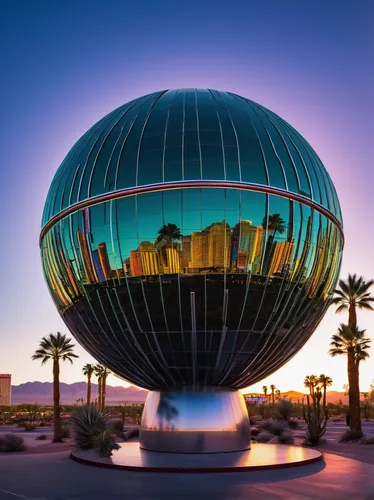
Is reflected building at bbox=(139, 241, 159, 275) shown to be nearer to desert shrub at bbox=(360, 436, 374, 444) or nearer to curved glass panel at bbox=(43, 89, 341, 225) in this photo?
curved glass panel at bbox=(43, 89, 341, 225)

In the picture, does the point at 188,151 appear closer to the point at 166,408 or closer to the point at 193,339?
the point at 193,339

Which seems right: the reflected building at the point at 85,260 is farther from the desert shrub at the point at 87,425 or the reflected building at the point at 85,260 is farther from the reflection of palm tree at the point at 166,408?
the desert shrub at the point at 87,425

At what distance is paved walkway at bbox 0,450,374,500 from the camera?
13.0 metres

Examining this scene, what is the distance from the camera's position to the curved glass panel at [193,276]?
57.8ft

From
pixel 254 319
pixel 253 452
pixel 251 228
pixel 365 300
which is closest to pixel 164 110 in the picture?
pixel 251 228

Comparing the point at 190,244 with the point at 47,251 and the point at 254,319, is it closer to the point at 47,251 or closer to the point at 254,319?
the point at 254,319

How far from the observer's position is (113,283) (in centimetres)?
1819

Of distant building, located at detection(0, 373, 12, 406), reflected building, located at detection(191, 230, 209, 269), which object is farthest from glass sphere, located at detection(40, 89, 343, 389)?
distant building, located at detection(0, 373, 12, 406)

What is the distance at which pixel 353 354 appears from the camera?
36.2 m

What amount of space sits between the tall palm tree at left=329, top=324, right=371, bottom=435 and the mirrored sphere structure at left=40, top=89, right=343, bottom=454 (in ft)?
49.6

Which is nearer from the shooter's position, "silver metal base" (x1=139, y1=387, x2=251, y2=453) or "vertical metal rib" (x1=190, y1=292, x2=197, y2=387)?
"vertical metal rib" (x1=190, y1=292, x2=197, y2=387)

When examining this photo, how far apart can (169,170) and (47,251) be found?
557 centimetres

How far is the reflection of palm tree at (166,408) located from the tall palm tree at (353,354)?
1509 cm

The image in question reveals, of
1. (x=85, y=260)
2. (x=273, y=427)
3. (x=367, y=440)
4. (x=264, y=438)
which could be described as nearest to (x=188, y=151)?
(x=85, y=260)
